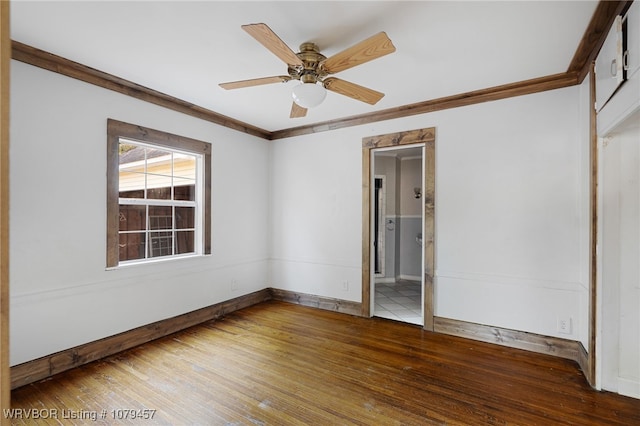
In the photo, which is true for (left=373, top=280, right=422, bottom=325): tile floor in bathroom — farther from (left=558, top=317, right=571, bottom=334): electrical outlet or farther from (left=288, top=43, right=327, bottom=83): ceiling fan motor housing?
(left=288, top=43, right=327, bottom=83): ceiling fan motor housing

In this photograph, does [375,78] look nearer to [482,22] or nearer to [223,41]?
[482,22]

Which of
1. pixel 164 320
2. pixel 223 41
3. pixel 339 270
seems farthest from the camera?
pixel 339 270

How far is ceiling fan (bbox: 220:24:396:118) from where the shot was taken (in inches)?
71.5

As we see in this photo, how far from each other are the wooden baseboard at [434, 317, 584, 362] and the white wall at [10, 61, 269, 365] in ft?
9.90

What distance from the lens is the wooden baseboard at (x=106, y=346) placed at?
7.73 ft

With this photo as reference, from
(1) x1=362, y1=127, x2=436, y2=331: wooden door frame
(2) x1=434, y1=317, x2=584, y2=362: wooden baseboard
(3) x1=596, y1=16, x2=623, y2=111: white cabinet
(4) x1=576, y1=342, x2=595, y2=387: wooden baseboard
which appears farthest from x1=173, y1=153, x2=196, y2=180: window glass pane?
(4) x1=576, y1=342, x2=595, y2=387: wooden baseboard

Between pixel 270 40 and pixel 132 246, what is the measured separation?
2597mm

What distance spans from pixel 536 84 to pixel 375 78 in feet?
5.13

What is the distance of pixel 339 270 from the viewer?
4164 millimetres

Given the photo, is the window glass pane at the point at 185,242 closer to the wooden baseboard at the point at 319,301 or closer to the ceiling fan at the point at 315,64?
the wooden baseboard at the point at 319,301

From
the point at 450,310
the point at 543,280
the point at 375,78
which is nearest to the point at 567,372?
the point at 543,280

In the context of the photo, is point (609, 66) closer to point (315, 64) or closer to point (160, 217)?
point (315, 64)

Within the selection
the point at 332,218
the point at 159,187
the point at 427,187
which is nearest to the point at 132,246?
the point at 159,187

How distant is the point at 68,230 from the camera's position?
2.59 metres
